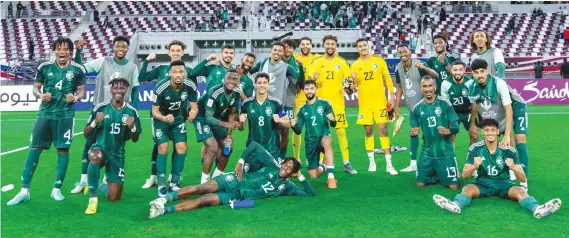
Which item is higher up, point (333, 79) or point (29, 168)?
point (333, 79)

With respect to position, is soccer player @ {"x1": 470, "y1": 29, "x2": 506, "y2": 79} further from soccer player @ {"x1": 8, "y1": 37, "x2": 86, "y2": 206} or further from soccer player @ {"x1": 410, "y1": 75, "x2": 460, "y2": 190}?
soccer player @ {"x1": 8, "y1": 37, "x2": 86, "y2": 206}

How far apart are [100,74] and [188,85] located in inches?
58.8

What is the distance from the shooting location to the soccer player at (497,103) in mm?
7594

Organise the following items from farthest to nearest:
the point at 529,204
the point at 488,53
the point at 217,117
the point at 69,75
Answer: the point at 488,53
the point at 217,117
the point at 69,75
the point at 529,204

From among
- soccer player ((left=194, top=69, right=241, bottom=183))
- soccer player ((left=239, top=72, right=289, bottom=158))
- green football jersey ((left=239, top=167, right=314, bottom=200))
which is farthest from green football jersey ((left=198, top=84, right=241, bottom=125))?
green football jersey ((left=239, top=167, right=314, bottom=200))

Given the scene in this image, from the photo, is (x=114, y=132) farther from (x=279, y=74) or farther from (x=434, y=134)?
(x=434, y=134)

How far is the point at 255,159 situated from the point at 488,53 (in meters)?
3.96

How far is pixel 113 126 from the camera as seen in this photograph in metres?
7.08

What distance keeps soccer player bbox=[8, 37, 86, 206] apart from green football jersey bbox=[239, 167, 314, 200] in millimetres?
2456

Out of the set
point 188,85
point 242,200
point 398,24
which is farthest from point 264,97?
point 398,24

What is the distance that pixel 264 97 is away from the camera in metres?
8.06

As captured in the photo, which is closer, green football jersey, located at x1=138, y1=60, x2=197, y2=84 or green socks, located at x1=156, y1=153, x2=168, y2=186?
green socks, located at x1=156, y1=153, x2=168, y2=186

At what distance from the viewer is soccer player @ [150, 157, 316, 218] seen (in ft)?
22.1

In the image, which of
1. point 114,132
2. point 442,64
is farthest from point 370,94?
point 114,132
